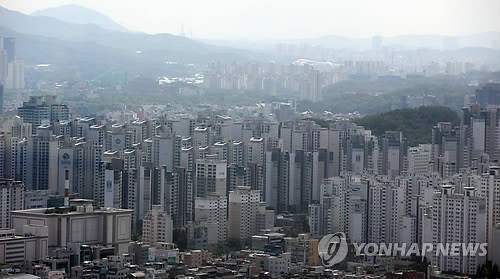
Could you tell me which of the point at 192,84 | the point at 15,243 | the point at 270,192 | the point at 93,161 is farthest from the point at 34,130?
the point at 192,84

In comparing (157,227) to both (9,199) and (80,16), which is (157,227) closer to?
(9,199)

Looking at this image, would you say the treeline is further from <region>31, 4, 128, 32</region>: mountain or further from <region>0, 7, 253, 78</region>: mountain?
<region>31, 4, 128, 32</region>: mountain

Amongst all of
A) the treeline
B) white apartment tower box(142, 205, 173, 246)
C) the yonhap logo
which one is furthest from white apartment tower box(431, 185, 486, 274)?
the treeline

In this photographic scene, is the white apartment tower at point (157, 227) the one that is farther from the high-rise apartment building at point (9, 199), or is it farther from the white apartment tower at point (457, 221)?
the white apartment tower at point (457, 221)

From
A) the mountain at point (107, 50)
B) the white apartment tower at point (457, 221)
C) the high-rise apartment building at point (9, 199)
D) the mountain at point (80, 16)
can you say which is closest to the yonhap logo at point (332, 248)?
the white apartment tower at point (457, 221)

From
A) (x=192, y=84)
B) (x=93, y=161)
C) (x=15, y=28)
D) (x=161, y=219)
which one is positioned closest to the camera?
(x=161, y=219)

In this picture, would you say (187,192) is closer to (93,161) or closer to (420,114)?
(93,161)
